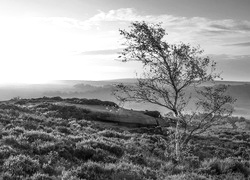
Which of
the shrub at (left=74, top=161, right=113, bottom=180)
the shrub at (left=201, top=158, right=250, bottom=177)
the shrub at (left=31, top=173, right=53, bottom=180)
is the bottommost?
the shrub at (left=201, top=158, right=250, bottom=177)

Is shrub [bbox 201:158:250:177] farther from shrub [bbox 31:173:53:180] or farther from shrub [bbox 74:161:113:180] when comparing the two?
shrub [bbox 31:173:53:180]

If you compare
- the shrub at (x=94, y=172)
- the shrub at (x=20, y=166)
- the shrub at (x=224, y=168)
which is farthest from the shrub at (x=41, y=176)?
the shrub at (x=224, y=168)

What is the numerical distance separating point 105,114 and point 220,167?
73.9 ft

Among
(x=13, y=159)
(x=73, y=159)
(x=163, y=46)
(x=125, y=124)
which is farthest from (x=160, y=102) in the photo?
(x=125, y=124)

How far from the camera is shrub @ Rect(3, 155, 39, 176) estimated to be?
33.0 ft

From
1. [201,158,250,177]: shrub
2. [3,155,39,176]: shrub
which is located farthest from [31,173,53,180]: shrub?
[201,158,250,177]: shrub

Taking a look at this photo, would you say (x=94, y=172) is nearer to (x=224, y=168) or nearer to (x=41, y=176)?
(x=41, y=176)

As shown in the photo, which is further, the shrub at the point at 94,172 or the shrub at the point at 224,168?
the shrub at the point at 224,168

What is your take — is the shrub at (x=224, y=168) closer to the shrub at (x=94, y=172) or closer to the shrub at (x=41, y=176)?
the shrub at (x=94, y=172)

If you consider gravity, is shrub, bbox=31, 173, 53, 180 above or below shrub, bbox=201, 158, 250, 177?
above

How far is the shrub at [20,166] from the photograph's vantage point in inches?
396

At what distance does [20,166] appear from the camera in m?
10.5

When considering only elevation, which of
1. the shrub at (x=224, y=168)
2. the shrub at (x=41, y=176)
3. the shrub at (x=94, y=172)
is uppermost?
the shrub at (x=41, y=176)

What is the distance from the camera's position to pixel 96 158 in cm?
1369
